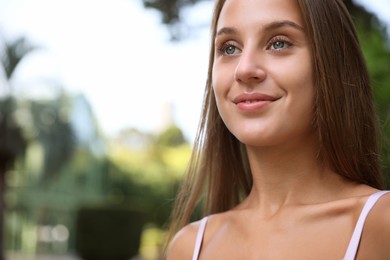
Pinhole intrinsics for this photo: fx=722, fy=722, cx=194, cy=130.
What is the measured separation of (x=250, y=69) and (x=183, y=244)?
2.27 ft

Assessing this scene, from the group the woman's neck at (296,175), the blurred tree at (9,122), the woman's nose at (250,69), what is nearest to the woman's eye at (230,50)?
the woman's nose at (250,69)

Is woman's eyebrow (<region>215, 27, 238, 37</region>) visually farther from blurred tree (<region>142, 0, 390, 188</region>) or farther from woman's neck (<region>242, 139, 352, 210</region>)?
blurred tree (<region>142, 0, 390, 188</region>)

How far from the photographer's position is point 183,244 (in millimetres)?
2359

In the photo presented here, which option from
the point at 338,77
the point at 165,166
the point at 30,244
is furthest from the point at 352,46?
the point at 165,166

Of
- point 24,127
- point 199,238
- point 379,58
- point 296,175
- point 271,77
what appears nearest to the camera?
point 271,77

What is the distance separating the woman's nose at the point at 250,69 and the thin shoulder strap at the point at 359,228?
1.42ft

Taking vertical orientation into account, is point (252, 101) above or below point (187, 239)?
above

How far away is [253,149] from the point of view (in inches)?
83.7

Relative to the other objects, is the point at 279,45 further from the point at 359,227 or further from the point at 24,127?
the point at 24,127

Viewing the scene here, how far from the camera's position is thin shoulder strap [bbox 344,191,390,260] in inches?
71.4

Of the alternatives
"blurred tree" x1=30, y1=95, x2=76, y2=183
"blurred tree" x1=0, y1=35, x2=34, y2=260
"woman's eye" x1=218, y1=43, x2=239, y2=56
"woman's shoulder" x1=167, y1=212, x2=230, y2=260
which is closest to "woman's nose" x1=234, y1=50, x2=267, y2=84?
"woman's eye" x1=218, y1=43, x2=239, y2=56

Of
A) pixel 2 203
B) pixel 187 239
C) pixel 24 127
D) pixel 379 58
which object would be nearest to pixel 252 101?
pixel 187 239

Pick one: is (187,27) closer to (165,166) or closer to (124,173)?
(124,173)

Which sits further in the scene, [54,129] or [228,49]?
[54,129]
